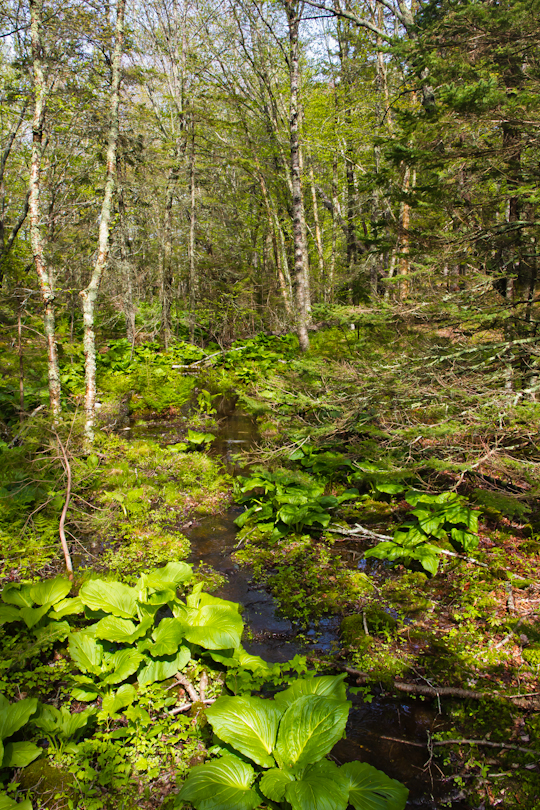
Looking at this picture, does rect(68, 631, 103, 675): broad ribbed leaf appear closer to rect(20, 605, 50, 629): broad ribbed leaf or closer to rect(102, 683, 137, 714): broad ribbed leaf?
rect(102, 683, 137, 714): broad ribbed leaf

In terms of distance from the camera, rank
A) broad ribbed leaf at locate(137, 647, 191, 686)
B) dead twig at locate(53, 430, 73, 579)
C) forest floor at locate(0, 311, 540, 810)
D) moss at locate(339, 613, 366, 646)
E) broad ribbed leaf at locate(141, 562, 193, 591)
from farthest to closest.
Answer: dead twig at locate(53, 430, 73, 579), moss at locate(339, 613, 366, 646), broad ribbed leaf at locate(141, 562, 193, 591), broad ribbed leaf at locate(137, 647, 191, 686), forest floor at locate(0, 311, 540, 810)

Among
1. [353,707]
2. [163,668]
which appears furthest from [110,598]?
[353,707]

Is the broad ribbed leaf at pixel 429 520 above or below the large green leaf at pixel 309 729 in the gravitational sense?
above

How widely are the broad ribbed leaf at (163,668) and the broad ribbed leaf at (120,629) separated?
225 millimetres

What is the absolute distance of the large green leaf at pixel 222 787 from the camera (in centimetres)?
200

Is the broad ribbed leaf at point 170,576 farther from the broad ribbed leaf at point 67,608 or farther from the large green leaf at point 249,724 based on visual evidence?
the large green leaf at point 249,724

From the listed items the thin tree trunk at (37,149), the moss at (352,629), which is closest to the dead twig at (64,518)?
the thin tree trunk at (37,149)

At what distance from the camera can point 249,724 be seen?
2400 millimetres

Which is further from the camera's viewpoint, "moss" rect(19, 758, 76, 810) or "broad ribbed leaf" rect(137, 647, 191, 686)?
"broad ribbed leaf" rect(137, 647, 191, 686)

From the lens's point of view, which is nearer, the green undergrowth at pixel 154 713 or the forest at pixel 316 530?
the green undergrowth at pixel 154 713

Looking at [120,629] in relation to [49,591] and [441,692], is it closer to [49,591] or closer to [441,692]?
[49,591]

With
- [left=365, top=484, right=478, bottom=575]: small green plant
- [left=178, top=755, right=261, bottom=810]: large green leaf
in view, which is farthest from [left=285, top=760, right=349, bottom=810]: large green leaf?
[left=365, top=484, right=478, bottom=575]: small green plant

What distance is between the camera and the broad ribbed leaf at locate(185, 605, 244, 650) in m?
3.07

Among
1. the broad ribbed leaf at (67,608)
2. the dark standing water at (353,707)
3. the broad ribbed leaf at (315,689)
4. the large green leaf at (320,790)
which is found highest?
the broad ribbed leaf at (67,608)
